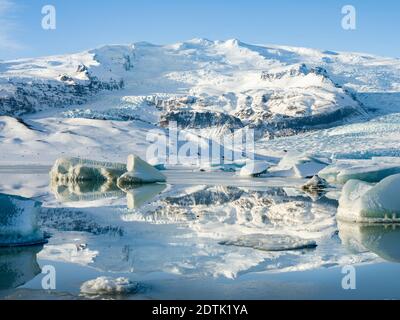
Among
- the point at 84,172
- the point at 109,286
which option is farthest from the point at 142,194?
the point at 109,286

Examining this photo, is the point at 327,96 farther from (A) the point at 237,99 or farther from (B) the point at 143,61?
(B) the point at 143,61

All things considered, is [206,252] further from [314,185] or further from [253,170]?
[253,170]

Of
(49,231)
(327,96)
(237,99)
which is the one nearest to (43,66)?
(237,99)

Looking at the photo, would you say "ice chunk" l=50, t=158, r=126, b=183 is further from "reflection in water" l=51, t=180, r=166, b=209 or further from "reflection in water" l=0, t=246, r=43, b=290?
"reflection in water" l=0, t=246, r=43, b=290

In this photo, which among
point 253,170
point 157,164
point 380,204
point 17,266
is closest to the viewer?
point 17,266

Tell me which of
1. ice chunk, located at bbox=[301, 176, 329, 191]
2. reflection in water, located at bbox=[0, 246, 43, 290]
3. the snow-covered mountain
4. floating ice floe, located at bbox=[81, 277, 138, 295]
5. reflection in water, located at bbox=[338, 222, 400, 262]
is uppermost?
the snow-covered mountain

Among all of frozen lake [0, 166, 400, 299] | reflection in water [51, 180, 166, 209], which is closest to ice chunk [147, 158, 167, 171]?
reflection in water [51, 180, 166, 209]

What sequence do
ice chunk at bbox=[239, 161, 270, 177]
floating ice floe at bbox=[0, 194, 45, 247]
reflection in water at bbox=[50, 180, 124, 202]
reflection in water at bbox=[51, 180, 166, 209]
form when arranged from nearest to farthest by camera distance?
floating ice floe at bbox=[0, 194, 45, 247] → reflection in water at bbox=[51, 180, 166, 209] → reflection in water at bbox=[50, 180, 124, 202] → ice chunk at bbox=[239, 161, 270, 177]
